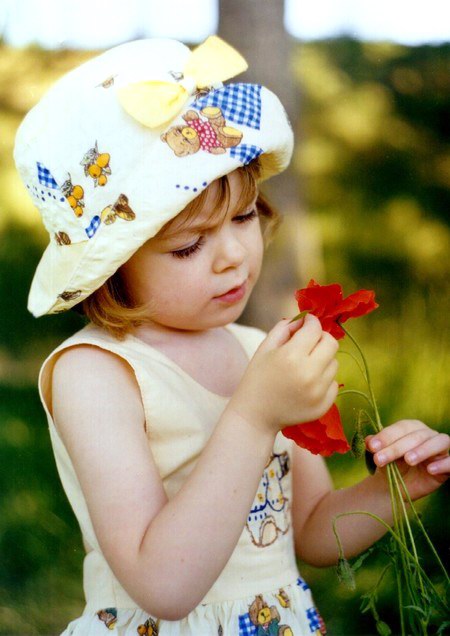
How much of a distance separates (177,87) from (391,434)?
1.44ft

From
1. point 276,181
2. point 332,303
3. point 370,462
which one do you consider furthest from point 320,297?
point 276,181

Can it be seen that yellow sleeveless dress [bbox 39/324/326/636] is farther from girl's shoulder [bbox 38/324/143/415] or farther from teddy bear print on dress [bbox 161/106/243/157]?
teddy bear print on dress [bbox 161/106/243/157]

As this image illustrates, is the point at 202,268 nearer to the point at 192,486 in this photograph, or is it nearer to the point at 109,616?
the point at 192,486

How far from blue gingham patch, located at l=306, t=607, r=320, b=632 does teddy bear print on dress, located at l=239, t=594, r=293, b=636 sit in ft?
0.17

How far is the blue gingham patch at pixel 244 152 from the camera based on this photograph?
2.96 ft

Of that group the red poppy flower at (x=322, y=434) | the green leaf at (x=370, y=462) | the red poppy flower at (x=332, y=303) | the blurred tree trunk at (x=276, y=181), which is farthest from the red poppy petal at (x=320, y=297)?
the blurred tree trunk at (x=276, y=181)

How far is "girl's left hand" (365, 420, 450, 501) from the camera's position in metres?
0.93

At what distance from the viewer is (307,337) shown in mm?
834

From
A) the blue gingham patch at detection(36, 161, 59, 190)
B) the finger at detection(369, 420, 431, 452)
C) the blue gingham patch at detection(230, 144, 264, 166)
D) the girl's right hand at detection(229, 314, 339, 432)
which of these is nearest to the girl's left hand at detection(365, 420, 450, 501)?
the finger at detection(369, 420, 431, 452)

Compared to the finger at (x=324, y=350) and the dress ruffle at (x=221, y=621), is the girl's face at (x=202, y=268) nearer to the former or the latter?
the finger at (x=324, y=350)

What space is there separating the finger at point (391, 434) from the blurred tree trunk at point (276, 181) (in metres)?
0.54

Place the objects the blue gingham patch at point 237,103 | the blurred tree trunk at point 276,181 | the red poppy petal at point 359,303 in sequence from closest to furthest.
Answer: the red poppy petal at point 359,303, the blue gingham patch at point 237,103, the blurred tree trunk at point 276,181

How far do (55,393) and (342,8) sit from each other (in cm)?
77

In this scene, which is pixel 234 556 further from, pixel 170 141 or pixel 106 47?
pixel 106 47
